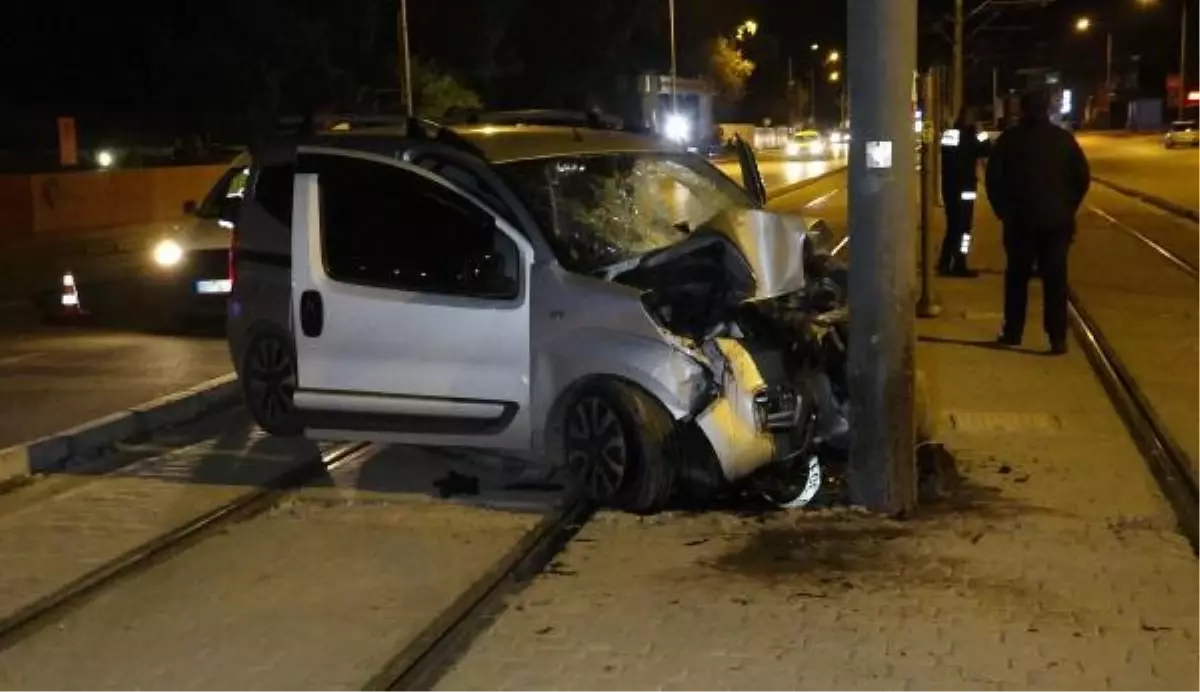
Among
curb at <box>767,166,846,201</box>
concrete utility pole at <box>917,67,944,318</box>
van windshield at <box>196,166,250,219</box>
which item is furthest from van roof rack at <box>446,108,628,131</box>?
curb at <box>767,166,846,201</box>

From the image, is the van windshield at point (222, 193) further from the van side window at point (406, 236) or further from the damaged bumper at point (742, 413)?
the damaged bumper at point (742, 413)

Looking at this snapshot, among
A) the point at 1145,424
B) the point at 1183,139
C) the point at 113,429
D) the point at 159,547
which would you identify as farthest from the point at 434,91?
the point at 159,547

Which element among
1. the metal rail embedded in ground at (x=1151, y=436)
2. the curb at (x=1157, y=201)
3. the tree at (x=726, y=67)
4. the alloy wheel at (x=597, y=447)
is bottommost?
the metal rail embedded in ground at (x=1151, y=436)

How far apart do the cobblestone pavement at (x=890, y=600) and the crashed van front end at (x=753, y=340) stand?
1.34 ft

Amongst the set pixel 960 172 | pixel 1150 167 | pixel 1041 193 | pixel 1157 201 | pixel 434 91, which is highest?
pixel 434 91


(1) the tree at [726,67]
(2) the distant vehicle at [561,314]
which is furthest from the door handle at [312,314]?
A: (1) the tree at [726,67]

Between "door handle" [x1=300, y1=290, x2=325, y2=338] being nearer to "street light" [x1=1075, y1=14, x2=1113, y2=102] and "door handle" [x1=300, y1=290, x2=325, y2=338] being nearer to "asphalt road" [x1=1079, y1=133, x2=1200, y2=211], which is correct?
"asphalt road" [x1=1079, y1=133, x2=1200, y2=211]

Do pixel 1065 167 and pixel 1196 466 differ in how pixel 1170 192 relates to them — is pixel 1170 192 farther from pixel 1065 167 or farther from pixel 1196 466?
pixel 1196 466

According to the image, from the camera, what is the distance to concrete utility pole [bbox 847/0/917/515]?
7.45 meters

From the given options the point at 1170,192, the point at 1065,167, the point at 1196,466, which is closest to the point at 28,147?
the point at 1170,192

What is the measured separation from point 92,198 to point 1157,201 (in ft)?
75.8

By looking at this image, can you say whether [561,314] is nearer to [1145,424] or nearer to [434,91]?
[1145,424]

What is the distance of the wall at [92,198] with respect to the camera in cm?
3231

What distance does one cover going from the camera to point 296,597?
22.0 ft
